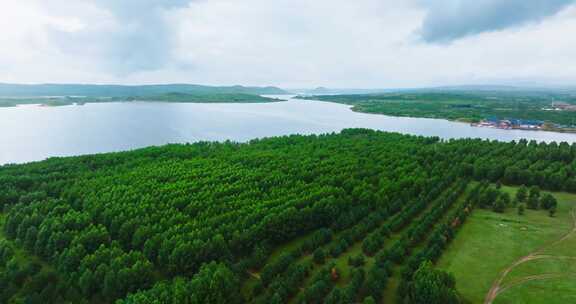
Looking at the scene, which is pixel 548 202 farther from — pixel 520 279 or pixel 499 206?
pixel 520 279

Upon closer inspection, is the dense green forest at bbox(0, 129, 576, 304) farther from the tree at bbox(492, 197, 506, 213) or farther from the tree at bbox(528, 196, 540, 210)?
the tree at bbox(528, 196, 540, 210)

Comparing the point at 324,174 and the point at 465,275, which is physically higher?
the point at 324,174

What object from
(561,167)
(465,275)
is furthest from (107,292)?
(561,167)

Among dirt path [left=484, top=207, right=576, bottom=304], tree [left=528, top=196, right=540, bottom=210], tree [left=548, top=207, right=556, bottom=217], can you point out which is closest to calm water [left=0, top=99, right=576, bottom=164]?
→ tree [left=528, top=196, right=540, bottom=210]

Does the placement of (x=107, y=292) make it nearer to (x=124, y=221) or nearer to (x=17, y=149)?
(x=124, y=221)

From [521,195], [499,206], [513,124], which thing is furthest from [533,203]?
[513,124]
